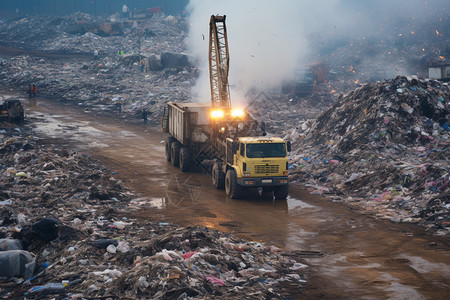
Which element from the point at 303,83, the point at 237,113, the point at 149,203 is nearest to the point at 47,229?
the point at 149,203

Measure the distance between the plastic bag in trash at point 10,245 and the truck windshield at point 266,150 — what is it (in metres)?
7.74

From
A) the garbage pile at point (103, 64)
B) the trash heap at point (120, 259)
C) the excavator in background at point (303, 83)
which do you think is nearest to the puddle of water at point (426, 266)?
the trash heap at point (120, 259)

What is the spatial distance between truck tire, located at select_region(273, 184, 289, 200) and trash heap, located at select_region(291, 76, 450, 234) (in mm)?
1773

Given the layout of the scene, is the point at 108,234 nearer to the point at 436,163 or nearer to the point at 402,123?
the point at 436,163

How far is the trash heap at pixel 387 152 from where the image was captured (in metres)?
15.7

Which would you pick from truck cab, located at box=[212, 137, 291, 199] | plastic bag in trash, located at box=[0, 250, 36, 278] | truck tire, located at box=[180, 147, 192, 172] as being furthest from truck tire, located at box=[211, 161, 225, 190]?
plastic bag in trash, located at box=[0, 250, 36, 278]

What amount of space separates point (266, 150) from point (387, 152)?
20.5ft

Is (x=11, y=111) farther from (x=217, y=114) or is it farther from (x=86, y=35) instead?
(x=86, y=35)

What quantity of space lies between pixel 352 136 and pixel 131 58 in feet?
113

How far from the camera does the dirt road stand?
990 centimetres

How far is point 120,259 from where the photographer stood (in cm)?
1020

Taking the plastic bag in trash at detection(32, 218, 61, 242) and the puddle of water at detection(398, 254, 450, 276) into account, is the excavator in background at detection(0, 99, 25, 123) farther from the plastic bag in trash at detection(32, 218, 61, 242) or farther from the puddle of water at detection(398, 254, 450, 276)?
the puddle of water at detection(398, 254, 450, 276)

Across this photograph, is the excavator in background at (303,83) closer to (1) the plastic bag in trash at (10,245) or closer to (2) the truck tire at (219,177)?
(2) the truck tire at (219,177)

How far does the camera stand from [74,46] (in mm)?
61781
